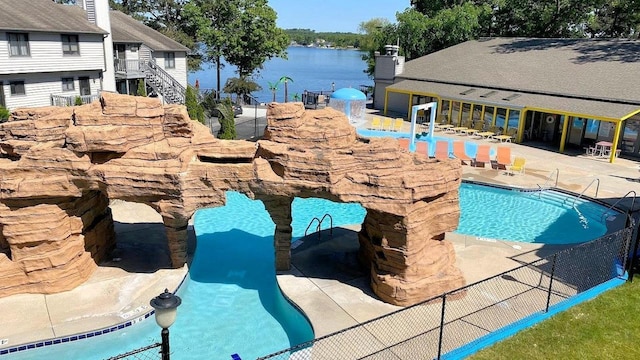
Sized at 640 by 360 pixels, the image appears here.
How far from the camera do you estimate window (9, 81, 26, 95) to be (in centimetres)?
2773

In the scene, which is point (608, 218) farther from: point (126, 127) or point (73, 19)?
point (73, 19)

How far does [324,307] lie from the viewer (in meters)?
12.1

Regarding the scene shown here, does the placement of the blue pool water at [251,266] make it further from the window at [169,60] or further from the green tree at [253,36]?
the green tree at [253,36]

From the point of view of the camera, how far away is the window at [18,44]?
2680 cm

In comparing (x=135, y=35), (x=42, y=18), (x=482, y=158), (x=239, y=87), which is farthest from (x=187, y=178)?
(x=239, y=87)

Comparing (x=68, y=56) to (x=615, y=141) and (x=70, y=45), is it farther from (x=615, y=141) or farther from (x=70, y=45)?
(x=615, y=141)

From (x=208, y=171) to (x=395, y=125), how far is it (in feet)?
79.7

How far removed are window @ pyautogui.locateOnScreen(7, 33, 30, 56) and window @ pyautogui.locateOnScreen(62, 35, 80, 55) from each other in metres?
2.53

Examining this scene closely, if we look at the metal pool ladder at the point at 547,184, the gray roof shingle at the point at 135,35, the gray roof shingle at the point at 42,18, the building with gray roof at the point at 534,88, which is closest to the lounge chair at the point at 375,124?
the building with gray roof at the point at 534,88

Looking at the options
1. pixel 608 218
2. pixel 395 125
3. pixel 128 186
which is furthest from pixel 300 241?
pixel 395 125

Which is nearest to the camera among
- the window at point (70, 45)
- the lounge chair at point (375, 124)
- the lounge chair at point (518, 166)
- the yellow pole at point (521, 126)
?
the lounge chair at point (518, 166)

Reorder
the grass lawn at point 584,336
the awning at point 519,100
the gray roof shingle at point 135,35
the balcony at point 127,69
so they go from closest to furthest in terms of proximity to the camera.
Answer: the grass lawn at point 584,336 → the awning at point 519,100 → the balcony at point 127,69 → the gray roof shingle at point 135,35

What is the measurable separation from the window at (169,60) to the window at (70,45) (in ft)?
33.8

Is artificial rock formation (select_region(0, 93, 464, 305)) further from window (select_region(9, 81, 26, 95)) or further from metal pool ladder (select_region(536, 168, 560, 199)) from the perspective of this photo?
window (select_region(9, 81, 26, 95))
